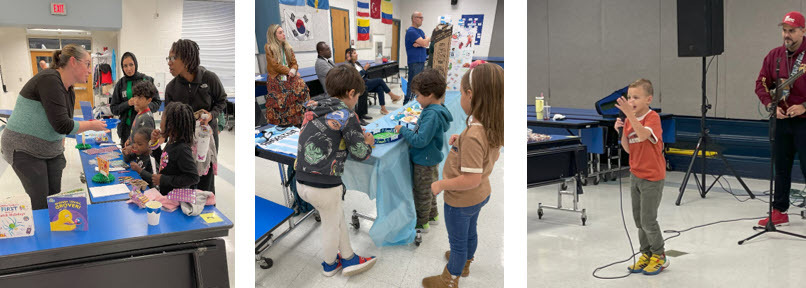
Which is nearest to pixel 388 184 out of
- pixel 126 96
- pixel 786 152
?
pixel 126 96

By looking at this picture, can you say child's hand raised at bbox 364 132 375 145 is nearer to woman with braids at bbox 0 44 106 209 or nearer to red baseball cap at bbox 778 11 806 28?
woman with braids at bbox 0 44 106 209

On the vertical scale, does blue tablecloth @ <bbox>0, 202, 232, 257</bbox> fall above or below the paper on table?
below

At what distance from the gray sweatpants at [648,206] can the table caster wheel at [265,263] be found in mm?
1970

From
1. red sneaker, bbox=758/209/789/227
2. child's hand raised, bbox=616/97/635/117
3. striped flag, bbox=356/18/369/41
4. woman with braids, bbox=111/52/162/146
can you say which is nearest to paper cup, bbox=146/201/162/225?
striped flag, bbox=356/18/369/41

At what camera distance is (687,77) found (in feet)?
23.0

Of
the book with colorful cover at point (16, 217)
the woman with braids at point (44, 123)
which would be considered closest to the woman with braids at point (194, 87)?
the woman with braids at point (44, 123)

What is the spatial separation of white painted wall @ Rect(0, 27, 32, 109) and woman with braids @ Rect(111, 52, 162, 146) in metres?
1.02

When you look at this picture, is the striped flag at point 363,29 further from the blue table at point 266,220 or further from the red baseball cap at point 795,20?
the red baseball cap at point 795,20

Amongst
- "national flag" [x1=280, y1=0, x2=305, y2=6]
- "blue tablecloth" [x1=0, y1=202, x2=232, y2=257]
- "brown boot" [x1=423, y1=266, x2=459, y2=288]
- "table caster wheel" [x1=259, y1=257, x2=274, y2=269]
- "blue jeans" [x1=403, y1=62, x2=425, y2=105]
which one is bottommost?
"brown boot" [x1=423, y1=266, x2=459, y2=288]

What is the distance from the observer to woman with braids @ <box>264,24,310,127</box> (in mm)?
2414

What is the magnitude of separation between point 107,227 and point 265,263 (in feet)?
2.41

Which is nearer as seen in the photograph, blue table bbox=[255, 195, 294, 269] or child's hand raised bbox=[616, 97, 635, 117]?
blue table bbox=[255, 195, 294, 269]

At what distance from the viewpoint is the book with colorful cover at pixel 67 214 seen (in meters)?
2.06

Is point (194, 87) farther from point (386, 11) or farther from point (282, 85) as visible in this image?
point (386, 11)
